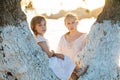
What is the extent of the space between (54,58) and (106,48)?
2.56 ft

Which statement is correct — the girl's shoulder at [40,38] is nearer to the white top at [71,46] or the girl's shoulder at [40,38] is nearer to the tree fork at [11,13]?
the white top at [71,46]

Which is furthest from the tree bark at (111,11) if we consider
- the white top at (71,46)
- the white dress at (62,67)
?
the white top at (71,46)

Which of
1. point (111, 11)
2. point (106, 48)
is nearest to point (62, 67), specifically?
point (106, 48)

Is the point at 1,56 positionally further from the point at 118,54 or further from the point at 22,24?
the point at 118,54

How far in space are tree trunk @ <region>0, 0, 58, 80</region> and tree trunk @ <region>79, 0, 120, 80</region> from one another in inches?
32.0

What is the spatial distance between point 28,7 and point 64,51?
979 mm

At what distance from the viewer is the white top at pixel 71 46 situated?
9.43 m

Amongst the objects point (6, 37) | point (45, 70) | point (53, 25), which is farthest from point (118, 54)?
point (53, 25)

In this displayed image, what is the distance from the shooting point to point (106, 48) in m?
8.22

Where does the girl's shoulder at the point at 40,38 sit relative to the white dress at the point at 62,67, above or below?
above

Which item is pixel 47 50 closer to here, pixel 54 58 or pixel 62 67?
pixel 54 58

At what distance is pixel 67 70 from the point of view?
Result: 8398mm

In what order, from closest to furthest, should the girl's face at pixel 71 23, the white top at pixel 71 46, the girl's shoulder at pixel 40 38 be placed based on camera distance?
the girl's shoulder at pixel 40 38 < the white top at pixel 71 46 < the girl's face at pixel 71 23

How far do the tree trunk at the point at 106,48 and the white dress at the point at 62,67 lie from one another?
221 mm
